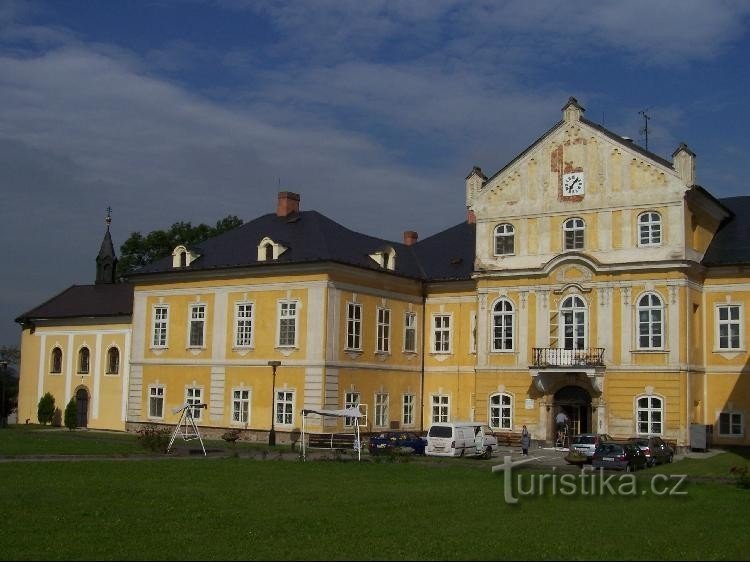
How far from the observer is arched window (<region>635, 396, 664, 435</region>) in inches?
→ 1668

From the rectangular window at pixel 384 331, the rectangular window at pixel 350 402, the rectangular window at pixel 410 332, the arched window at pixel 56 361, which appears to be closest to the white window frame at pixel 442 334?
the rectangular window at pixel 410 332

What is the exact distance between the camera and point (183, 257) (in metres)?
50.6

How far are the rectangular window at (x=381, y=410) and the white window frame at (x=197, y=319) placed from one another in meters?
8.95

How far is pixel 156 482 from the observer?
25047 mm

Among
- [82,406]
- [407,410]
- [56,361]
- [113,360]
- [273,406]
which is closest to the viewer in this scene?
[273,406]

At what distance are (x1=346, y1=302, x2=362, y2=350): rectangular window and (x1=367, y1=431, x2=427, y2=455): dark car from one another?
7.16 meters

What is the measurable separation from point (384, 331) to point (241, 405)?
766 centimetres

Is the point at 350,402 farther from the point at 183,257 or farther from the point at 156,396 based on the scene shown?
the point at 183,257

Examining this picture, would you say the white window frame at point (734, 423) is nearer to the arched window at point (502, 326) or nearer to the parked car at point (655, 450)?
the parked car at point (655, 450)

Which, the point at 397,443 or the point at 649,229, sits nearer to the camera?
the point at 397,443

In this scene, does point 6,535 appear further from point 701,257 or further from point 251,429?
point 701,257

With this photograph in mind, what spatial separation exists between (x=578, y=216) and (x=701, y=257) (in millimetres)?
5702

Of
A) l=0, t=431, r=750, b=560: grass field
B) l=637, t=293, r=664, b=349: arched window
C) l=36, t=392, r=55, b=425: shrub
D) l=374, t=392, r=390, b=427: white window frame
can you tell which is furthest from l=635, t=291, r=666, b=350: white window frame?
l=36, t=392, r=55, b=425: shrub

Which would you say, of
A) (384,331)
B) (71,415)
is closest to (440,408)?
(384,331)
